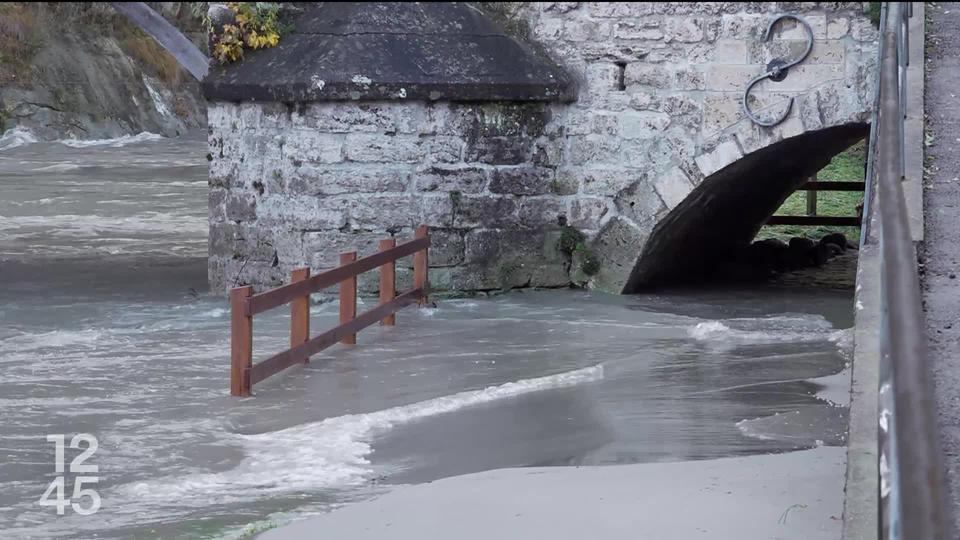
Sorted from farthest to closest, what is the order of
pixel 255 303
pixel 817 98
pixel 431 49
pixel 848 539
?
pixel 431 49 → pixel 817 98 → pixel 255 303 → pixel 848 539

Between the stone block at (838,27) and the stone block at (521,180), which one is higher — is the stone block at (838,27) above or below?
above

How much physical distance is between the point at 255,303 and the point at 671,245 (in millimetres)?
4622

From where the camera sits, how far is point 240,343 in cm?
695

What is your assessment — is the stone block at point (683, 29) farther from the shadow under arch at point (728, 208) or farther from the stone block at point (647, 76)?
the shadow under arch at point (728, 208)

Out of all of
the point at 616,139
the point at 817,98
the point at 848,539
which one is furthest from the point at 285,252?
the point at 848,539

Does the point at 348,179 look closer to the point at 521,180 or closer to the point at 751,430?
the point at 521,180

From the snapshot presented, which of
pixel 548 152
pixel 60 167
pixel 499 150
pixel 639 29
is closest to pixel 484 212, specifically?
pixel 499 150

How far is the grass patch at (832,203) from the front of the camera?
16156 mm

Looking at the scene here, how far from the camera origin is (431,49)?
32.6 feet

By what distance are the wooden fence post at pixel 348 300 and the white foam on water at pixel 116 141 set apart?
1989cm

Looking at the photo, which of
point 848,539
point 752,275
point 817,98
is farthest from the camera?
point 752,275

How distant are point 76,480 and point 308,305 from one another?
7.83 ft

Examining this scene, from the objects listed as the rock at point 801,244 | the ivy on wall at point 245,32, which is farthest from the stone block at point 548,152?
the rock at point 801,244

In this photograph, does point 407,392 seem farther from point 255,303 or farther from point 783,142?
point 783,142
